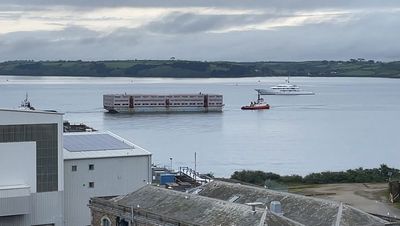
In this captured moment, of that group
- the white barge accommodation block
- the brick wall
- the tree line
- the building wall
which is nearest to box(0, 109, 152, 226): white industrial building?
the building wall

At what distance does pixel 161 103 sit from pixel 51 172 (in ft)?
218

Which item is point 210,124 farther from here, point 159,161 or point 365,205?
point 365,205

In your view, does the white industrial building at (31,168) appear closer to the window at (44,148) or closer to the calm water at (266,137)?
the window at (44,148)

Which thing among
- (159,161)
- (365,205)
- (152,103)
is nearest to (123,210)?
(365,205)

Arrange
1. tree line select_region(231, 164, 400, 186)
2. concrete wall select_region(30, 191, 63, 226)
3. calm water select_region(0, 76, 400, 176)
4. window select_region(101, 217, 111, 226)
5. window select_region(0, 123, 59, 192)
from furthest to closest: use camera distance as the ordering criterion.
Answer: calm water select_region(0, 76, 400, 176) → tree line select_region(231, 164, 400, 186) → concrete wall select_region(30, 191, 63, 226) → window select_region(0, 123, 59, 192) → window select_region(101, 217, 111, 226)

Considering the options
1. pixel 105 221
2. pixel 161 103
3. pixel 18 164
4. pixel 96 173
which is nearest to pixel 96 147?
pixel 96 173

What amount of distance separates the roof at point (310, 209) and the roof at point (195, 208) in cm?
87

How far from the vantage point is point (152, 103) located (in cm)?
8812

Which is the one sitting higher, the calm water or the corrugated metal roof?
the corrugated metal roof

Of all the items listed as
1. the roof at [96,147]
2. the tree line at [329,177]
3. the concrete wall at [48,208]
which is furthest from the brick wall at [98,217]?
the tree line at [329,177]

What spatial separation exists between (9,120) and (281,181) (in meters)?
15.2

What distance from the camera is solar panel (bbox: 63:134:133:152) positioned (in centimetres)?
2375

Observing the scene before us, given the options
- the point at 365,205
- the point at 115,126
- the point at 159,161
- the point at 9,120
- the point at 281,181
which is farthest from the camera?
the point at 115,126

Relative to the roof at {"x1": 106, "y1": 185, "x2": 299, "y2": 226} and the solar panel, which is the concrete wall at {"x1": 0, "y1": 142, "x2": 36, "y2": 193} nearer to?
the solar panel
